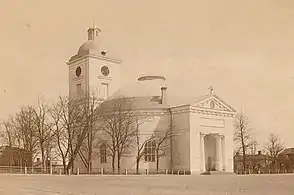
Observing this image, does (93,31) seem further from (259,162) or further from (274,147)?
(259,162)

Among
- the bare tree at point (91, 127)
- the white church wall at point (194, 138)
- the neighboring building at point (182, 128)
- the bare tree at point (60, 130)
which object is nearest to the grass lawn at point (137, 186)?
the bare tree at point (60, 130)

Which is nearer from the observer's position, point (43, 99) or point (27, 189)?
point (27, 189)

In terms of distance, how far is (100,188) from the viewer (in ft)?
9.04

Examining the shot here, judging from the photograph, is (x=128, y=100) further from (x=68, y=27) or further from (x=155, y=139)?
(x=68, y=27)

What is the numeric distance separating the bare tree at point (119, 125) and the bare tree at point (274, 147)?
12.3ft

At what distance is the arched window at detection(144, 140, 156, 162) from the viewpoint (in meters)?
8.01

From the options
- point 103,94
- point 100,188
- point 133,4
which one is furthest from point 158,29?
point 103,94

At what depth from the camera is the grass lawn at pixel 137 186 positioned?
2.50 meters

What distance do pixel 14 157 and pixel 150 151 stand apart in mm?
5389

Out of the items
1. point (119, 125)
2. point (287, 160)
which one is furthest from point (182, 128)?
point (287, 160)

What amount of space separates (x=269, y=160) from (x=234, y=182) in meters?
0.74

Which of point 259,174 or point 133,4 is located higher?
point 133,4

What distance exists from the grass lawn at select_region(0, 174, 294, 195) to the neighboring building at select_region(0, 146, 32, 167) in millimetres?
161

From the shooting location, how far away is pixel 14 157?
279 cm
